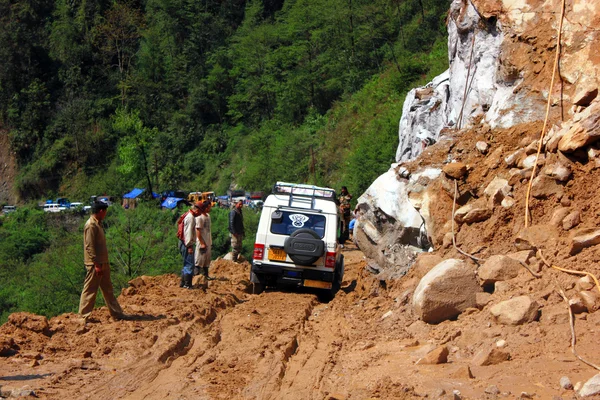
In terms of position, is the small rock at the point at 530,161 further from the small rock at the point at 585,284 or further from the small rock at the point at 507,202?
the small rock at the point at 585,284

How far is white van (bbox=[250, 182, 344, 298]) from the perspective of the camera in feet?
43.0

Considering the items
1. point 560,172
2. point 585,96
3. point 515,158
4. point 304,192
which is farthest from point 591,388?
point 304,192

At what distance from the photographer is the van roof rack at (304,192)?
14109 millimetres

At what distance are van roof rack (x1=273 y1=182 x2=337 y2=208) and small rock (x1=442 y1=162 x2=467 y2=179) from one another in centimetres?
352

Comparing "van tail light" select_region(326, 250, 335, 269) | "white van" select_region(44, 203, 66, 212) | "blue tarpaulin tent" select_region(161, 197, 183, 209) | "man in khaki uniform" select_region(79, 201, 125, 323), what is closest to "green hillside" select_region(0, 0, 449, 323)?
"white van" select_region(44, 203, 66, 212)

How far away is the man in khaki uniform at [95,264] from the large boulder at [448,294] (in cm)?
449

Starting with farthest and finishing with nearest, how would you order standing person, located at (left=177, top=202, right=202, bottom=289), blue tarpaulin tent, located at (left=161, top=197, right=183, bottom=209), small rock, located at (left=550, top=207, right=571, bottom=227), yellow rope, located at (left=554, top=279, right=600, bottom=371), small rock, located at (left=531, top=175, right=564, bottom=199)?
blue tarpaulin tent, located at (left=161, top=197, right=183, bottom=209)
standing person, located at (left=177, top=202, right=202, bottom=289)
small rock, located at (left=531, top=175, right=564, bottom=199)
small rock, located at (left=550, top=207, right=571, bottom=227)
yellow rope, located at (left=554, top=279, right=600, bottom=371)

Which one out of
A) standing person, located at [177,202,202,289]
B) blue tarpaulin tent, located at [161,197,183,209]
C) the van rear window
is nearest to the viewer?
standing person, located at [177,202,202,289]

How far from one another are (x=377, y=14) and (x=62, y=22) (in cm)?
3771

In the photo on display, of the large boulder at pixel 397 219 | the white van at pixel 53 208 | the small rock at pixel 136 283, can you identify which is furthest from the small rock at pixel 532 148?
the white van at pixel 53 208

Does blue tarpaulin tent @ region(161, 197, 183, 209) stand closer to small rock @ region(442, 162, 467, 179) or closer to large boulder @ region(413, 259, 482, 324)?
small rock @ region(442, 162, 467, 179)

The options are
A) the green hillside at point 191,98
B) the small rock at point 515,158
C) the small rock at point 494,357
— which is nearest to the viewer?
the small rock at point 494,357

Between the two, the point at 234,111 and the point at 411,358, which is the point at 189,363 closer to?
the point at 411,358

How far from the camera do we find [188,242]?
13109mm
